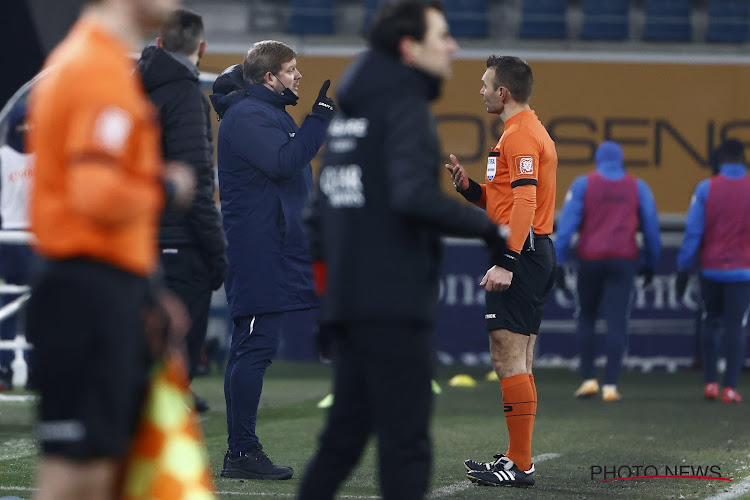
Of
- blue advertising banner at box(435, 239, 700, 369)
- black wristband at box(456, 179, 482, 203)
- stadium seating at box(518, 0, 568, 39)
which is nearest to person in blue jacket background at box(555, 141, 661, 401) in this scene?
blue advertising banner at box(435, 239, 700, 369)

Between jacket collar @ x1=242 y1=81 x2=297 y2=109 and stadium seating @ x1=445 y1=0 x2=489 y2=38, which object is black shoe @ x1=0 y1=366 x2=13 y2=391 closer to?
jacket collar @ x1=242 y1=81 x2=297 y2=109

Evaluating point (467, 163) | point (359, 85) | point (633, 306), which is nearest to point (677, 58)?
point (467, 163)

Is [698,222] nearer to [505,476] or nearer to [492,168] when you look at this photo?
[492,168]

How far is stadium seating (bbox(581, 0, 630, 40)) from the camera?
17.8 meters

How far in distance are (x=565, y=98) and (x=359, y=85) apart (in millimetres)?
12803

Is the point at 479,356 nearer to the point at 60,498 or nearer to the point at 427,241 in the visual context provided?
the point at 427,241

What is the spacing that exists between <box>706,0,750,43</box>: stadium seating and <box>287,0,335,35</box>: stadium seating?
→ 5.27 m

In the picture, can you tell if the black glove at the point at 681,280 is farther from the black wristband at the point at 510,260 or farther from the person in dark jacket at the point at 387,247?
the person in dark jacket at the point at 387,247

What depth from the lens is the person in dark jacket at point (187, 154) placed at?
496cm

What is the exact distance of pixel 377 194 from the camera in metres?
3.59

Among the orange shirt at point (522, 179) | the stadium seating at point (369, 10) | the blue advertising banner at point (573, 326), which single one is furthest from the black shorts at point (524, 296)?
the stadium seating at point (369, 10)

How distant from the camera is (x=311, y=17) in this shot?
18.1m

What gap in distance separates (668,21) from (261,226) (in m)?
13.4

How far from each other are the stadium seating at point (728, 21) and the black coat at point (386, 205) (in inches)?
583
